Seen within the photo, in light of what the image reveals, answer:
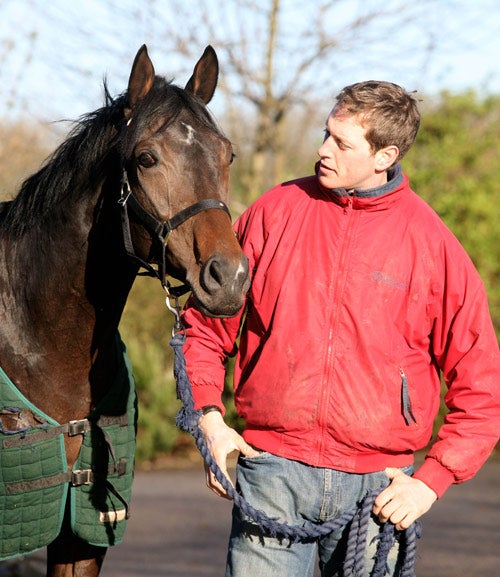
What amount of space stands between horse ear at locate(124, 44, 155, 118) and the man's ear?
824 millimetres

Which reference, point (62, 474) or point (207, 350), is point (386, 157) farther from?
point (62, 474)

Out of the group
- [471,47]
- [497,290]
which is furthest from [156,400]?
[471,47]

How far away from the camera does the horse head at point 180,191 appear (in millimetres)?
2654

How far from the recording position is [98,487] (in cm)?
327

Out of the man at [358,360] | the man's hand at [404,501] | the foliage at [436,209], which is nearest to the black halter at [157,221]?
the man at [358,360]

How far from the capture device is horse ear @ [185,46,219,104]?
318 cm

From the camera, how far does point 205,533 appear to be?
6.35 metres

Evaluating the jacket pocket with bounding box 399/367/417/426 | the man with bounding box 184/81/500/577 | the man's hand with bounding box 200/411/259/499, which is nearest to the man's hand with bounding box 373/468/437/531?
the man with bounding box 184/81/500/577

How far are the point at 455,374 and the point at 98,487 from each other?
4.53 ft

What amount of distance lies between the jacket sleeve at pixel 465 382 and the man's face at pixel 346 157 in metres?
0.36

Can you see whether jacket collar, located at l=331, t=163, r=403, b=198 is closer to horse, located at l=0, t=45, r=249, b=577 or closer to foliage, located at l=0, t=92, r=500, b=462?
horse, located at l=0, t=45, r=249, b=577

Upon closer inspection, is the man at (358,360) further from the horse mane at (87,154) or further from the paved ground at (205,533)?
the paved ground at (205,533)

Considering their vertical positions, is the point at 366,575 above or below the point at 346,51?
below

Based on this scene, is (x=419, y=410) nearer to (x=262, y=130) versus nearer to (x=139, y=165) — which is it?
(x=139, y=165)
